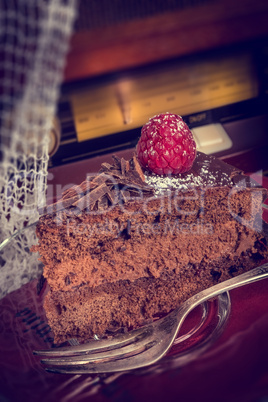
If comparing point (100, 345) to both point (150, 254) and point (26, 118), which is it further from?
point (26, 118)

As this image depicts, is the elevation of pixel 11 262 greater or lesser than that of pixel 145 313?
greater

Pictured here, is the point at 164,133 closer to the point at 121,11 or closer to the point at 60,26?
the point at 60,26

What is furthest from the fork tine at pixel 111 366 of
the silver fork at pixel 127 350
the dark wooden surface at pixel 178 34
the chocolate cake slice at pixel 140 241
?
the dark wooden surface at pixel 178 34

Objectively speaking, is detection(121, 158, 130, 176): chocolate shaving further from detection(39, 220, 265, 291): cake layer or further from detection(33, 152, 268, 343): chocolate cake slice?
detection(39, 220, 265, 291): cake layer

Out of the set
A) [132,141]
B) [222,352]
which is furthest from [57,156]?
[222,352]

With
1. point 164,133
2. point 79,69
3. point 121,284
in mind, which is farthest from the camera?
point 79,69

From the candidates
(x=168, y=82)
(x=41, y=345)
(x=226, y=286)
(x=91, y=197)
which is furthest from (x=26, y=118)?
(x=168, y=82)
